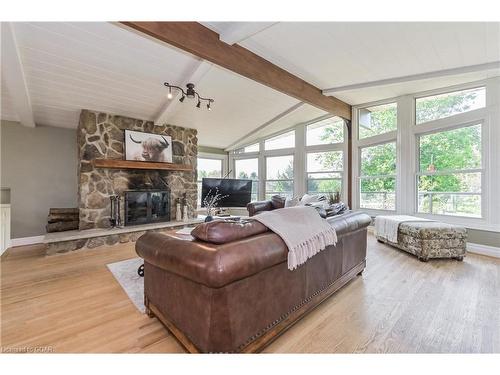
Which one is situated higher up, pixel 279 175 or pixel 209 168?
pixel 209 168

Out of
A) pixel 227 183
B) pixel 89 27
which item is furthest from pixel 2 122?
pixel 227 183

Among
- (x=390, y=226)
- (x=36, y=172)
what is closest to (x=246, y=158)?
(x=390, y=226)

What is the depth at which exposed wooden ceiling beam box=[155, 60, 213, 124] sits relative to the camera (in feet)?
10.7

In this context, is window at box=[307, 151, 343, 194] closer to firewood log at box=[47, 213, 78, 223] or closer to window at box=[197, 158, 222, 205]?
window at box=[197, 158, 222, 205]

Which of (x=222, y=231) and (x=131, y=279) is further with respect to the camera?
(x=131, y=279)

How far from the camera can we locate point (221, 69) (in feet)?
11.9

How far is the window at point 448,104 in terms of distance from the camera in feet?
13.0

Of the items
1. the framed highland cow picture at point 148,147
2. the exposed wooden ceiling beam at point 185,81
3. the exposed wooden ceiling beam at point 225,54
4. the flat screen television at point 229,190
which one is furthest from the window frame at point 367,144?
the framed highland cow picture at point 148,147

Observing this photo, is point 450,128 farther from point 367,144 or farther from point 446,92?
point 367,144

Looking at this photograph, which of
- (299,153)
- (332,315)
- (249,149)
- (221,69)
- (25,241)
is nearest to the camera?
(332,315)

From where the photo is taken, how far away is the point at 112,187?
4578 mm

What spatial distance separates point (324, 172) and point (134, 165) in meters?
4.72
